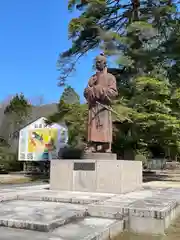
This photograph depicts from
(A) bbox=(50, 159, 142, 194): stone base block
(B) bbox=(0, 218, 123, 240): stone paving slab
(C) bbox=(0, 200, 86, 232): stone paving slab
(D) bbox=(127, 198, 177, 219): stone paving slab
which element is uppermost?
(A) bbox=(50, 159, 142, 194): stone base block

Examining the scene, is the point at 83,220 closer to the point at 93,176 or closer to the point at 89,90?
the point at 93,176

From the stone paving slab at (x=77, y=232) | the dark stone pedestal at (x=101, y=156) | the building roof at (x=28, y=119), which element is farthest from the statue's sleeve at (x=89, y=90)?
the building roof at (x=28, y=119)

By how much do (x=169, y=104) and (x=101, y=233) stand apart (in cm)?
1248

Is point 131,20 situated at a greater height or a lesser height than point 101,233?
greater

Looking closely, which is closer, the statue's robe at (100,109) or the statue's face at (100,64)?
the statue's robe at (100,109)

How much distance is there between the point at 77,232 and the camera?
15.2ft

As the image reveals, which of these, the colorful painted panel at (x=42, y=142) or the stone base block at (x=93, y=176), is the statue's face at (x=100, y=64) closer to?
the stone base block at (x=93, y=176)

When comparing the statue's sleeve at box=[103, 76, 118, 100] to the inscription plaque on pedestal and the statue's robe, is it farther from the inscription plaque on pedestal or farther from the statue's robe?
the inscription plaque on pedestal

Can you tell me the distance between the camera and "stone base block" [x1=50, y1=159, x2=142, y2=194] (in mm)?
8953

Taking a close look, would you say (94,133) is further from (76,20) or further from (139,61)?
(76,20)

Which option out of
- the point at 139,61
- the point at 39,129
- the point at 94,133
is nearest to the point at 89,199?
the point at 94,133

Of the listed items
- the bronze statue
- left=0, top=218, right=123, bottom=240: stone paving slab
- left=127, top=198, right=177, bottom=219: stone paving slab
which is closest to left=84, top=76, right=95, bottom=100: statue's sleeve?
the bronze statue

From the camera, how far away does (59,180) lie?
31.7 ft

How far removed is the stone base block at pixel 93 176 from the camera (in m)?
8.95
